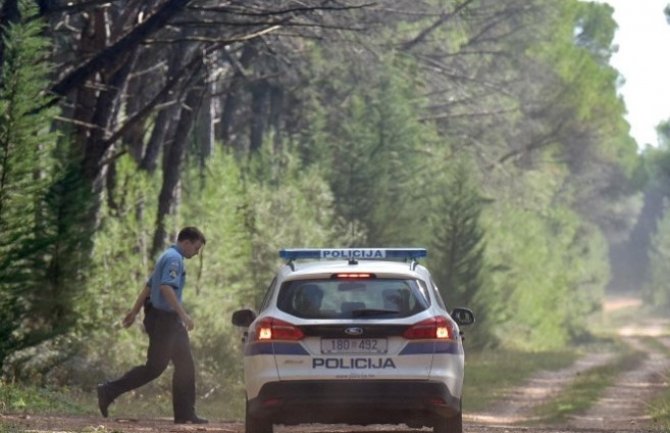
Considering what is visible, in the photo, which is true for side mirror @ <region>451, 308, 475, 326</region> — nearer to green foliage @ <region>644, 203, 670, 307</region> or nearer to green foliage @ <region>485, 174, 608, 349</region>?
green foliage @ <region>485, 174, 608, 349</region>

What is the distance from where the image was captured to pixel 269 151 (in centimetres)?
3738

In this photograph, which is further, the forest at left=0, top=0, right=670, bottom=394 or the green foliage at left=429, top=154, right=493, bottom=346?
the green foliage at left=429, top=154, right=493, bottom=346

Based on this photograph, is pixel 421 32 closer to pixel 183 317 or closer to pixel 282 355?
pixel 183 317

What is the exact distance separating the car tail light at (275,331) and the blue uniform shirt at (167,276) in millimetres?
2614

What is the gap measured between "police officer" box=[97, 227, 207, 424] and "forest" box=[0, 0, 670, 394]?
3586 mm

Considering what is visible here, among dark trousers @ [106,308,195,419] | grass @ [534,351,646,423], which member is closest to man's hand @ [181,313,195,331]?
dark trousers @ [106,308,195,419]

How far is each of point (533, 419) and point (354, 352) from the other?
429 inches

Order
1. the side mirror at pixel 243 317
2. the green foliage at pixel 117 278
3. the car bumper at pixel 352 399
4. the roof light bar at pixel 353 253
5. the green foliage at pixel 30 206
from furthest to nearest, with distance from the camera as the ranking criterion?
the green foliage at pixel 117 278
the green foliage at pixel 30 206
the side mirror at pixel 243 317
the roof light bar at pixel 353 253
the car bumper at pixel 352 399

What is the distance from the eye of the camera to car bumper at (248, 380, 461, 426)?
41.4 ft

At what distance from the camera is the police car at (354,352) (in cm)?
1266

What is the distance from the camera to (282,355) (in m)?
12.7

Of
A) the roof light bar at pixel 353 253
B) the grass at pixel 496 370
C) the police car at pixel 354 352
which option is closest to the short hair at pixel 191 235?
the roof light bar at pixel 353 253

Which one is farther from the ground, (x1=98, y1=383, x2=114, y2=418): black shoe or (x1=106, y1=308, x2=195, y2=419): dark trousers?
(x1=106, y1=308, x2=195, y2=419): dark trousers

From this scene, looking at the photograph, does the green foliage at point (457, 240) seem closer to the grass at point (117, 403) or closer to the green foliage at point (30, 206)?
the grass at point (117, 403)
